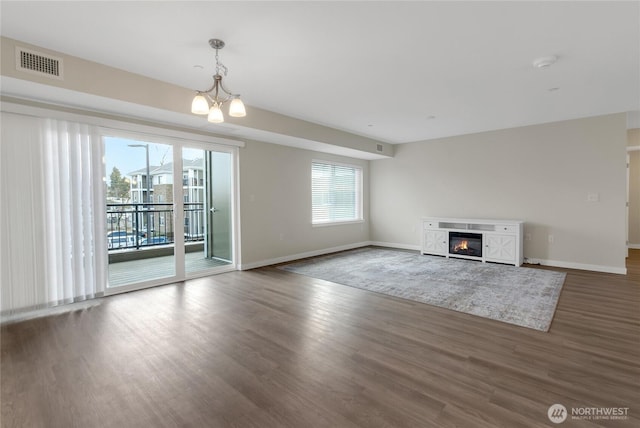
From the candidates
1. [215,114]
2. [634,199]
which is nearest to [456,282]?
[215,114]

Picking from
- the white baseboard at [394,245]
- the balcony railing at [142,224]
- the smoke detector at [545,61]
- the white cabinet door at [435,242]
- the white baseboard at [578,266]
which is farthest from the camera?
the white baseboard at [394,245]

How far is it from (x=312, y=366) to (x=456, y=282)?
9.86 ft

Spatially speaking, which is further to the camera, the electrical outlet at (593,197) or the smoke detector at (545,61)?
the electrical outlet at (593,197)

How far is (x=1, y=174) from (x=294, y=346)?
352cm

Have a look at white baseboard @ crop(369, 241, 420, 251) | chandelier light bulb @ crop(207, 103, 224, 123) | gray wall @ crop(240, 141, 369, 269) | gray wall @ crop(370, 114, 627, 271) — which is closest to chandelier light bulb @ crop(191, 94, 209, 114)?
chandelier light bulb @ crop(207, 103, 224, 123)

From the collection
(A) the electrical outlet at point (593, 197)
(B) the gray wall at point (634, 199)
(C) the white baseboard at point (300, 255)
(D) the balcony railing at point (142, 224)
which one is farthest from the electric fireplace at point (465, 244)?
(D) the balcony railing at point (142, 224)

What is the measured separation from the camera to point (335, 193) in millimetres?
7375

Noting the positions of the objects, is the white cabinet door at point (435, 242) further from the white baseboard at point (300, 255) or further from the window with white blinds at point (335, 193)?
the window with white blinds at point (335, 193)

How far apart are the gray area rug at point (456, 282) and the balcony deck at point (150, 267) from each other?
148 centimetres

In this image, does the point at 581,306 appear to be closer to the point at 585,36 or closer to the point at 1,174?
the point at 585,36

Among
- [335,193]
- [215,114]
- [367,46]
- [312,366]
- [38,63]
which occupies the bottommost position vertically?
[312,366]

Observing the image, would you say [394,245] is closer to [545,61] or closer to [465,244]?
[465,244]

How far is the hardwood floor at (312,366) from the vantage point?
1.74m

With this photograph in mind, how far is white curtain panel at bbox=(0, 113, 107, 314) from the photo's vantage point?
3178 mm
